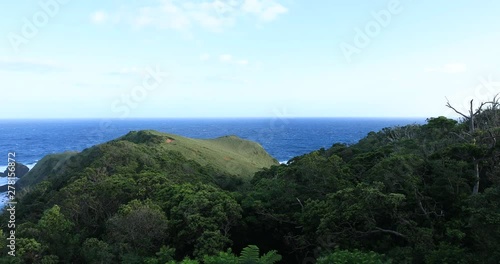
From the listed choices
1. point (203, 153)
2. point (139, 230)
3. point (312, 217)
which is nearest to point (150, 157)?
point (203, 153)

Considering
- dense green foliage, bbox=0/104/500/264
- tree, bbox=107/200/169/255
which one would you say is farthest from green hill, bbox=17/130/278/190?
tree, bbox=107/200/169/255

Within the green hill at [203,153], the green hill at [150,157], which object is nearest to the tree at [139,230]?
the green hill at [150,157]

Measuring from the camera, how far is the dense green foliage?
14930mm

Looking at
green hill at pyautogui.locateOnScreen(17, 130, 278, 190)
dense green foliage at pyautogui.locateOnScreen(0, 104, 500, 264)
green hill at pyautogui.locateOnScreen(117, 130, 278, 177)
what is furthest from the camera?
green hill at pyautogui.locateOnScreen(117, 130, 278, 177)

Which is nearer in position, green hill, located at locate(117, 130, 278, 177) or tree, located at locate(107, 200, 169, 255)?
tree, located at locate(107, 200, 169, 255)

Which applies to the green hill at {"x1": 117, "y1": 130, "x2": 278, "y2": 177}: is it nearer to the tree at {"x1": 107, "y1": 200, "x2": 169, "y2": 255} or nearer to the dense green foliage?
the dense green foliage

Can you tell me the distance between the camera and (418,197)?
18016 mm

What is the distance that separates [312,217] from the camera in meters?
20.3

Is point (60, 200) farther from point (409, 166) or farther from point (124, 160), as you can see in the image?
point (409, 166)

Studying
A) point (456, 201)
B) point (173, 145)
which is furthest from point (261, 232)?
point (173, 145)

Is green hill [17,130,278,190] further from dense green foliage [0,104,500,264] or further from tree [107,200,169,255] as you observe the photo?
tree [107,200,169,255]

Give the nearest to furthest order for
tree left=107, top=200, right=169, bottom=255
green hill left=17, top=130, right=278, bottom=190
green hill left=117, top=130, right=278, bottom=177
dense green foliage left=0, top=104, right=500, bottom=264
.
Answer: dense green foliage left=0, top=104, right=500, bottom=264 < tree left=107, top=200, right=169, bottom=255 < green hill left=17, top=130, right=278, bottom=190 < green hill left=117, top=130, right=278, bottom=177

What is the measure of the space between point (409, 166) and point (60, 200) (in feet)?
91.4

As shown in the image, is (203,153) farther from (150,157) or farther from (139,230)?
(139,230)
